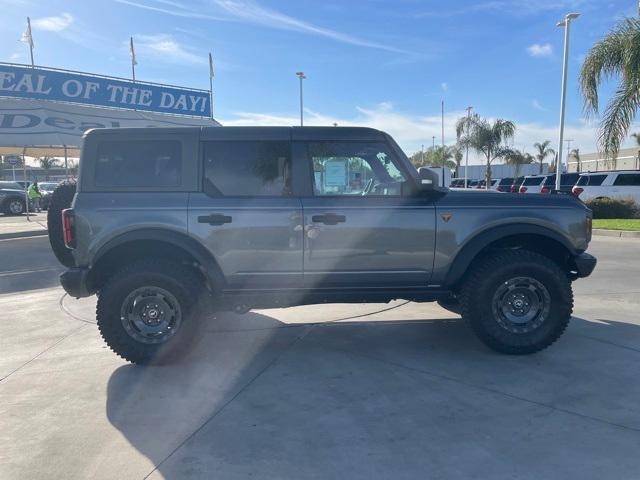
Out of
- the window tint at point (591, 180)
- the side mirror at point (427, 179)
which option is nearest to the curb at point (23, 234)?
the side mirror at point (427, 179)

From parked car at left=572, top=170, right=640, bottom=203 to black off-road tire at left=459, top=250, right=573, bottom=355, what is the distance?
1647cm

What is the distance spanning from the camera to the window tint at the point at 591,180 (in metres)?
20.0

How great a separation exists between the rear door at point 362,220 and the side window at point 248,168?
0.21 m

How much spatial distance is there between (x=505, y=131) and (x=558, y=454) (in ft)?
110

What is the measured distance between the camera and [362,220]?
14.0 ft

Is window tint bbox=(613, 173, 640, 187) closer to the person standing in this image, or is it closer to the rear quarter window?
the rear quarter window

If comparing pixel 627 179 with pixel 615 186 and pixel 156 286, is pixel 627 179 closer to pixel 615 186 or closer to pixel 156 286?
pixel 615 186

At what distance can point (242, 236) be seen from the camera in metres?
4.22

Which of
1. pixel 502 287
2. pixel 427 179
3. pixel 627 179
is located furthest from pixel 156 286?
pixel 627 179

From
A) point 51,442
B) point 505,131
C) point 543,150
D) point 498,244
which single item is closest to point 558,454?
point 498,244

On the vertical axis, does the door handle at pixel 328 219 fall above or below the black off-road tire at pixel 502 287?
above

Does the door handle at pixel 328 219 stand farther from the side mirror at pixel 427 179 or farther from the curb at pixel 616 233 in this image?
the curb at pixel 616 233

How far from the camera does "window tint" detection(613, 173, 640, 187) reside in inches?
762

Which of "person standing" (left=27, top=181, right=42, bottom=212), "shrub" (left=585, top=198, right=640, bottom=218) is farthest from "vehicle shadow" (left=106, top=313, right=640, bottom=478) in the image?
"person standing" (left=27, top=181, right=42, bottom=212)
